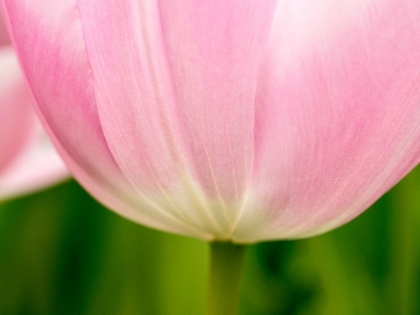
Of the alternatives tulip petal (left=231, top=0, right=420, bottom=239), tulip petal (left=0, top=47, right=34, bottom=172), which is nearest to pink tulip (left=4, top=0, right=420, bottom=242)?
tulip petal (left=231, top=0, right=420, bottom=239)

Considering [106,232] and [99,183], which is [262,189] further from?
[106,232]

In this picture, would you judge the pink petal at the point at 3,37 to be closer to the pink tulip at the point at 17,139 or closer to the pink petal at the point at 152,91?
the pink tulip at the point at 17,139

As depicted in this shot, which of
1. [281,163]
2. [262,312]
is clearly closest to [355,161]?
[281,163]

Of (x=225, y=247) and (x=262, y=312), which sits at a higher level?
(x=225, y=247)

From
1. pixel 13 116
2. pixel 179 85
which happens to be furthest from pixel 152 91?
pixel 13 116

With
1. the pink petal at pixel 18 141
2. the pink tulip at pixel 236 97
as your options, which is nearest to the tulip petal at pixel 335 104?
the pink tulip at pixel 236 97

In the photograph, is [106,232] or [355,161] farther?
[106,232]

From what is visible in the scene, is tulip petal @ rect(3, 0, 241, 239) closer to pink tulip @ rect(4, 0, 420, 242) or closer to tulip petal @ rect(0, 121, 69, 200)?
pink tulip @ rect(4, 0, 420, 242)
